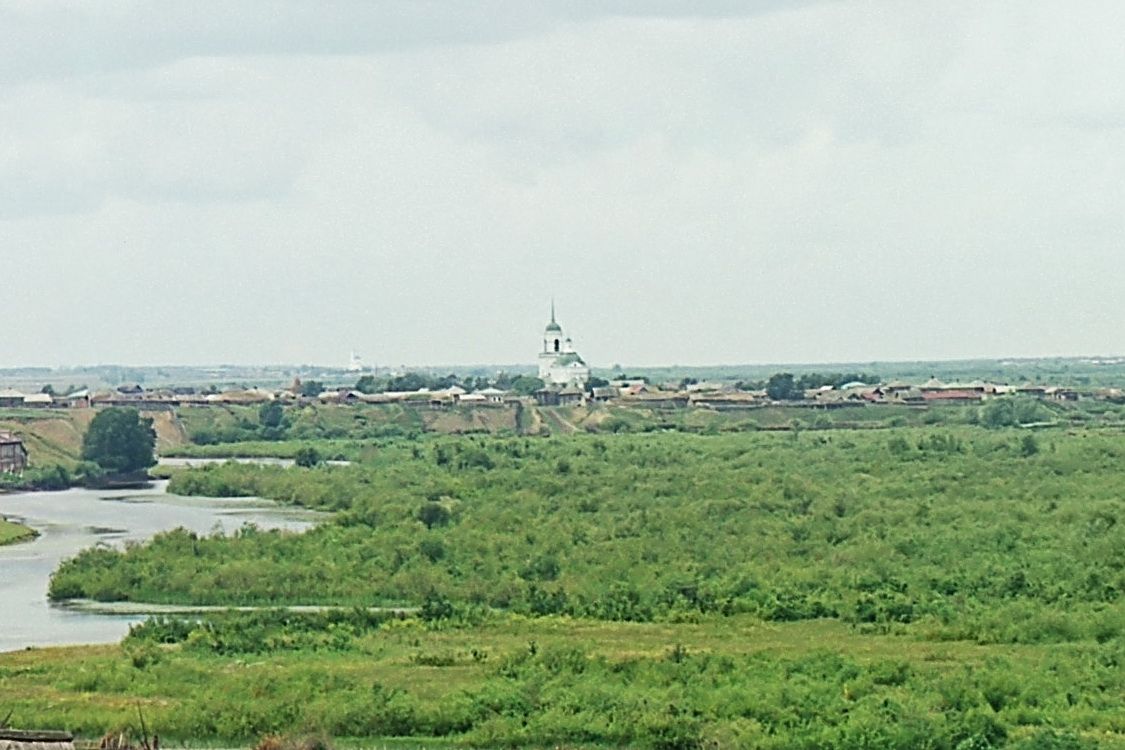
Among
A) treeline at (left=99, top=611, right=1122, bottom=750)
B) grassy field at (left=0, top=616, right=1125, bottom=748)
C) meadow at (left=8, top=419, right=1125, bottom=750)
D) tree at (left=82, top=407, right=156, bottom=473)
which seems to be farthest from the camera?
tree at (left=82, top=407, right=156, bottom=473)

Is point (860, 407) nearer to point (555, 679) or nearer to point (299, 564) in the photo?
point (299, 564)

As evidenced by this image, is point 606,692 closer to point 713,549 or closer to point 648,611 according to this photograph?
point 648,611

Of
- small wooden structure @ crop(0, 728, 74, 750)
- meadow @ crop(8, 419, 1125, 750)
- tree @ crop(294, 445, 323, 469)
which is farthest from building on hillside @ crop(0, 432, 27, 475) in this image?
small wooden structure @ crop(0, 728, 74, 750)

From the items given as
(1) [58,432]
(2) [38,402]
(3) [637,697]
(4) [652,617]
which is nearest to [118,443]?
(1) [58,432]

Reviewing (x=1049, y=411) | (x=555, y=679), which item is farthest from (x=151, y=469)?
(x=555, y=679)

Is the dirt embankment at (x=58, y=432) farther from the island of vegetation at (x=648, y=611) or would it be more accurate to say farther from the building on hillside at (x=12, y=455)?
the island of vegetation at (x=648, y=611)

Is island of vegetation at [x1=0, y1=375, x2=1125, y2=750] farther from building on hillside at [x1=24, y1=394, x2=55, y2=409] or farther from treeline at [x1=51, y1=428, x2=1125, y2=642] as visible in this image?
building on hillside at [x1=24, y1=394, x2=55, y2=409]
